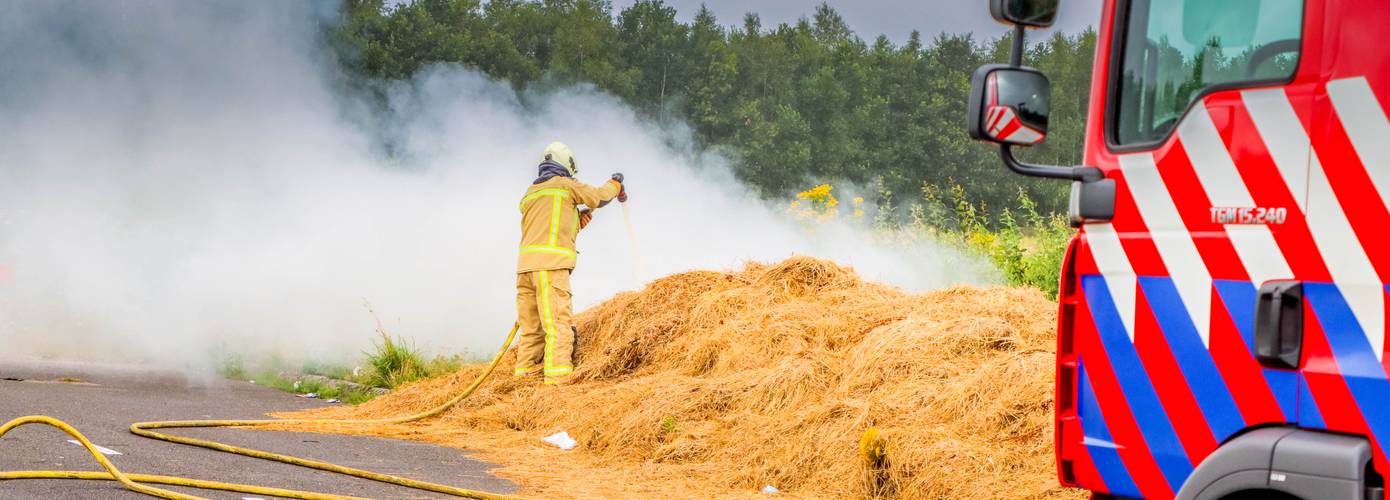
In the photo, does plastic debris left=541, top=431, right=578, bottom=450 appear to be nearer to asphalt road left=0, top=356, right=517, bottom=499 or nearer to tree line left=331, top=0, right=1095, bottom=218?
asphalt road left=0, top=356, right=517, bottom=499

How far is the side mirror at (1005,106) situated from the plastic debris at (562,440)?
17.1 ft

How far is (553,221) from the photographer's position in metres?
9.93

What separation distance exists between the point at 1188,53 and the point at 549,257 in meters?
6.86

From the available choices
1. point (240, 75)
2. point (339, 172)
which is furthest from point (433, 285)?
point (240, 75)

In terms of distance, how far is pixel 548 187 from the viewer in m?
9.96

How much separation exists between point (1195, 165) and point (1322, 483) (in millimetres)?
887

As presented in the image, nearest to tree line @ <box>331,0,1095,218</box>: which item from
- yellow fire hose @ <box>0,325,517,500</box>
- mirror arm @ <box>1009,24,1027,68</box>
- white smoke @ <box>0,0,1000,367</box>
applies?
white smoke @ <box>0,0,1000,367</box>

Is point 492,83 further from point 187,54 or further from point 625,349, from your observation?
point 625,349

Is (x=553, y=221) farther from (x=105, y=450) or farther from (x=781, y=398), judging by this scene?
(x=105, y=450)

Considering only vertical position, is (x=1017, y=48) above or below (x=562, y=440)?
above

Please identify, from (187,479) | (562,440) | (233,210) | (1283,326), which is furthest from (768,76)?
(1283,326)

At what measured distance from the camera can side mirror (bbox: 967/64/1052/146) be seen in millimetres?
3568

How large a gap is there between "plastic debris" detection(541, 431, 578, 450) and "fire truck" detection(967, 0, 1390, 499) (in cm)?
489

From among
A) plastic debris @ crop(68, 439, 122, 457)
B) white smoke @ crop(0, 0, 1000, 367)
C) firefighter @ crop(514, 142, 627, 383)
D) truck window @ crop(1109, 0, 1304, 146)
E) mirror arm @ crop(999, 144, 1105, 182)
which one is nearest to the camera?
truck window @ crop(1109, 0, 1304, 146)
